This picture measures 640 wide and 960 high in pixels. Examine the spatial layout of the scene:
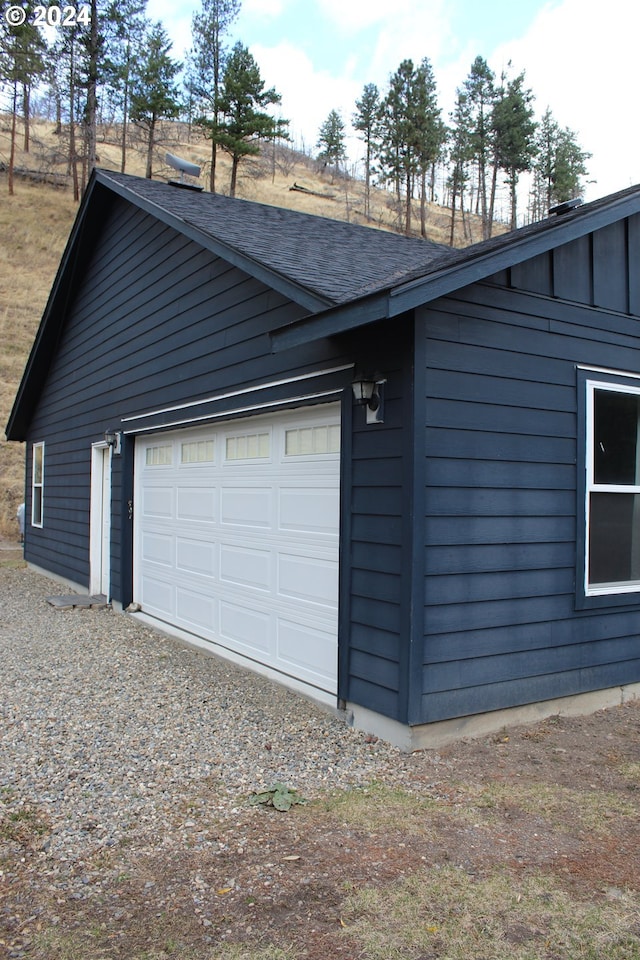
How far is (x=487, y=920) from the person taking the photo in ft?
8.70

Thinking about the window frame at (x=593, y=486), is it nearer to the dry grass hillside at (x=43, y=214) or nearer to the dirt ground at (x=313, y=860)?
the dirt ground at (x=313, y=860)

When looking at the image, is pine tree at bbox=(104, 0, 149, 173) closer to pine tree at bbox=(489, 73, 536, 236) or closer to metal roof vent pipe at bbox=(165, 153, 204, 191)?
pine tree at bbox=(489, 73, 536, 236)

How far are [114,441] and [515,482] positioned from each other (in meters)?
5.98

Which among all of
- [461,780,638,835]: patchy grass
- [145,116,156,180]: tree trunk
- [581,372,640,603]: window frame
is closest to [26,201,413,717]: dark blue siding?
[461,780,638,835]: patchy grass

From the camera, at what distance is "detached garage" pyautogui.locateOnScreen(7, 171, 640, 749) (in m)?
4.36

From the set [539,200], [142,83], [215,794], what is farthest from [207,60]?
[215,794]

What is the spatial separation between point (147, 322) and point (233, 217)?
5.58ft

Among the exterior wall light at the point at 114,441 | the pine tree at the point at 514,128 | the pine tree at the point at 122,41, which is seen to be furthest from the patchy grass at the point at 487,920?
the pine tree at the point at 514,128

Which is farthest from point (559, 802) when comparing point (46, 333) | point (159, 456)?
point (46, 333)

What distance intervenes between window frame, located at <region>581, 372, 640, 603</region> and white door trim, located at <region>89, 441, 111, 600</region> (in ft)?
22.2

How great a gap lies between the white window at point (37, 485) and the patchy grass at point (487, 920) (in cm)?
1207

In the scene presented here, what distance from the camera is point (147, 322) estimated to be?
8578 millimetres

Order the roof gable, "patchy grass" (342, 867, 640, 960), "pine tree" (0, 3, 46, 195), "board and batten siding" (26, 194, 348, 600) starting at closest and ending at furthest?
"patchy grass" (342, 867, 640, 960) → the roof gable → "board and batten siding" (26, 194, 348, 600) → "pine tree" (0, 3, 46, 195)

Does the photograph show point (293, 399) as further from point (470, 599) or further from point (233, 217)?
point (233, 217)
